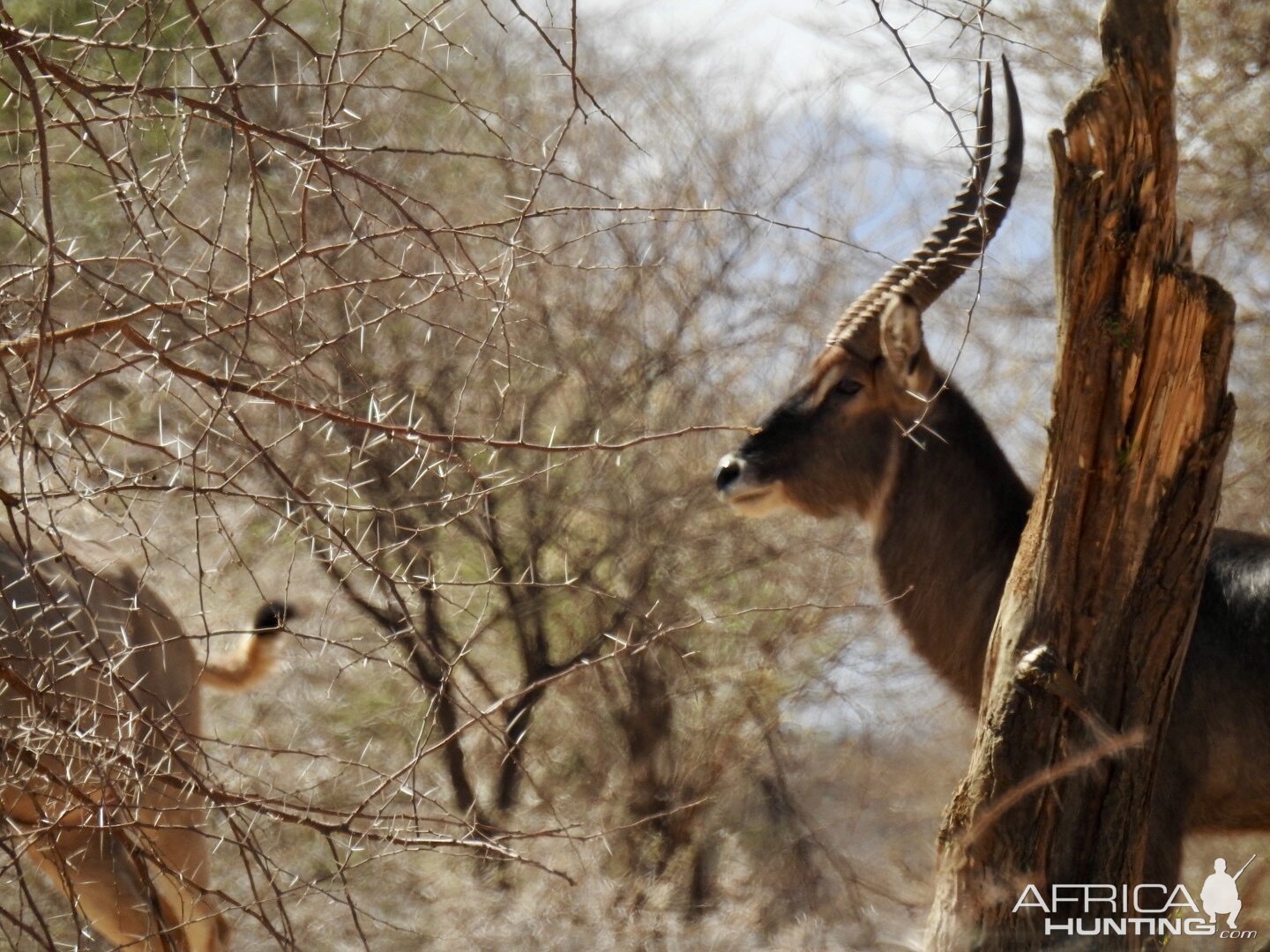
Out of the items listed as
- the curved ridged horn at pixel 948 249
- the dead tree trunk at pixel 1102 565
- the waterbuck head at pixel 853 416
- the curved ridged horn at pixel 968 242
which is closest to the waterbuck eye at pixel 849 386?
the waterbuck head at pixel 853 416

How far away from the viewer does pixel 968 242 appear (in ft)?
13.5

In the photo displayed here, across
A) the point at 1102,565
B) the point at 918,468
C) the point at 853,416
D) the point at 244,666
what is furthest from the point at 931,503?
the point at 244,666

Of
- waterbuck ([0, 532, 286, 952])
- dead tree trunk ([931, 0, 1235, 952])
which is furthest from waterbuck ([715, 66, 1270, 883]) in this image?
waterbuck ([0, 532, 286, 952])

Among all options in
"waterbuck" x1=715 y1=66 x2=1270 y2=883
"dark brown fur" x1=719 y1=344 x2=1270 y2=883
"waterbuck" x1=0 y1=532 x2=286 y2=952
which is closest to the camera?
"waterbuck" x1=0 y1=532 x2=286 y2=952

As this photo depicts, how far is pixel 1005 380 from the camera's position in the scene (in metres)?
6.42

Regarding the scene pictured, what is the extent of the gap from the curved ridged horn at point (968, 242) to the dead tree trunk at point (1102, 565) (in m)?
1.31

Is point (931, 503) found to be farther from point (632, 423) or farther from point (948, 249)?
point (632, 423)

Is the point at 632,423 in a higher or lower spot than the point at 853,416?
higher

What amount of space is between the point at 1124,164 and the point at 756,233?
395 centimetres

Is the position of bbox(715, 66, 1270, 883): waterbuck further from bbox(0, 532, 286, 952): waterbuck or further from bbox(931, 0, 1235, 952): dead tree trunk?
bbox(0, 532, 286, 952): waterbuck

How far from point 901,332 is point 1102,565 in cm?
136

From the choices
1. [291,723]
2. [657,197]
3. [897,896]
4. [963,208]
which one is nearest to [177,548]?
[291,723]

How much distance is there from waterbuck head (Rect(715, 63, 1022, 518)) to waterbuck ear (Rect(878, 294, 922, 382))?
3cm

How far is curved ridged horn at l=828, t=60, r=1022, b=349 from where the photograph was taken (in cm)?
402
